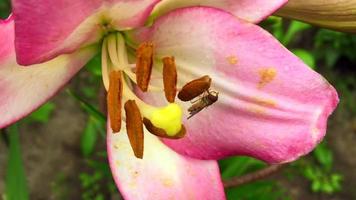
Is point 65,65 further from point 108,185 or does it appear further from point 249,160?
point 108,185

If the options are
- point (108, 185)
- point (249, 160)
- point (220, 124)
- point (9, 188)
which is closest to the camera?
point (220, 124)

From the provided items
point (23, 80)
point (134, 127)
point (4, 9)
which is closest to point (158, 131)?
point (134, 127)

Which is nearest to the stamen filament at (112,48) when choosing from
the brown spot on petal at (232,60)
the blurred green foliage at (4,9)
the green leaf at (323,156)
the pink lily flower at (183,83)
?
the pink lily flower at (183,83)

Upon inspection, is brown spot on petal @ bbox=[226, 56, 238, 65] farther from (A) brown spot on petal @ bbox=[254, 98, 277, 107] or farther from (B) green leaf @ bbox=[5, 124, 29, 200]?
(B) green leaf @ bbox=[5, 124, 29, 200]

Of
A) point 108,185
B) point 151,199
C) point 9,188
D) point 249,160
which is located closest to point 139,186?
point 151,199

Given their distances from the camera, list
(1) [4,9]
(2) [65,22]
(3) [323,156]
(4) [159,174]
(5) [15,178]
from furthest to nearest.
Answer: (3) [323,156] < (1) [4,9] < (5) [15,178] < (4) [159,174] < (2) [65,22]

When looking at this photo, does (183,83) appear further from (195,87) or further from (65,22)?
(65,22)
